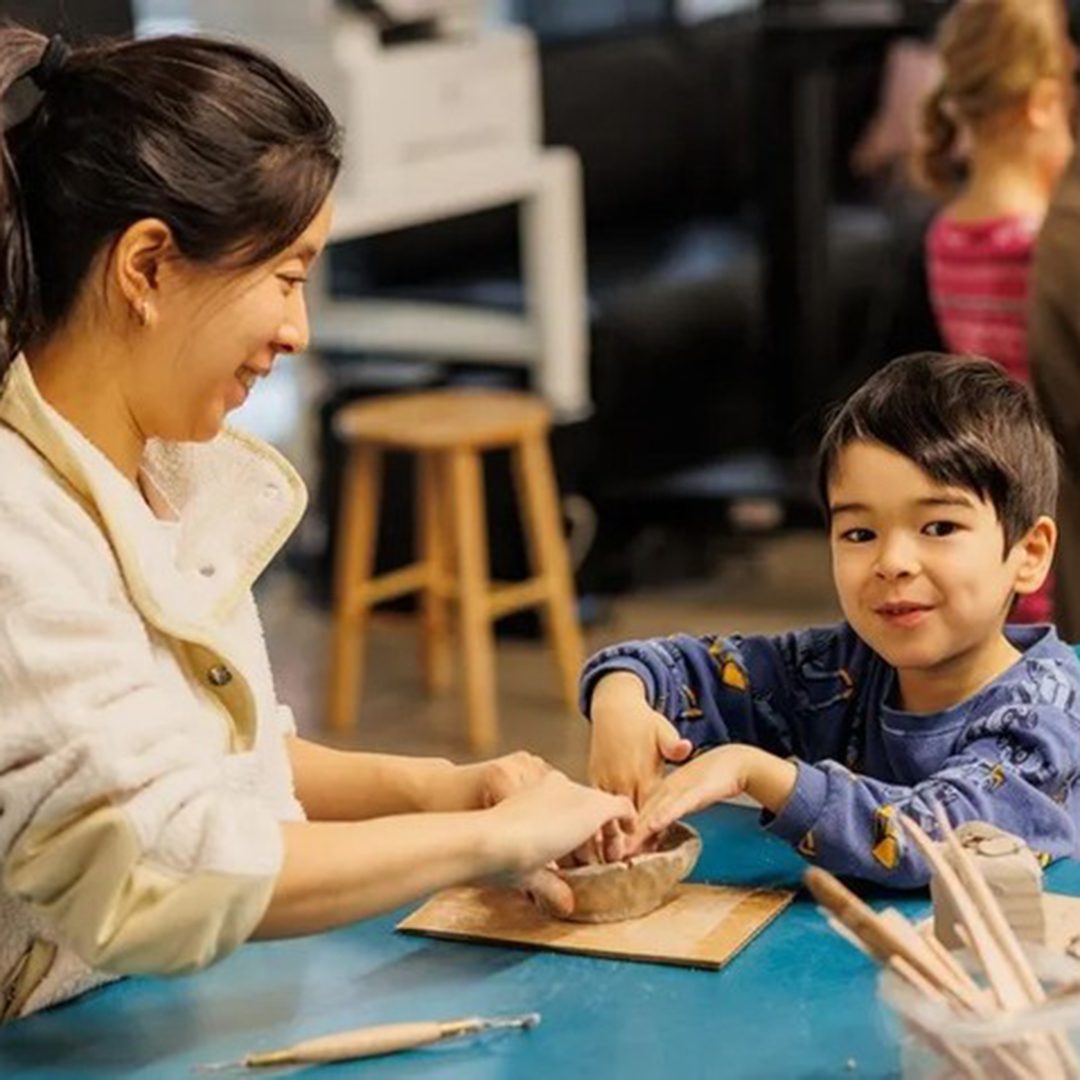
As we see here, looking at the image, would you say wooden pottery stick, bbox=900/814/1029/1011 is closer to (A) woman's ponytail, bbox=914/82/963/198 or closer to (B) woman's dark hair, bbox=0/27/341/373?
(B) woman's dark hair, bbox=0/27/341/373

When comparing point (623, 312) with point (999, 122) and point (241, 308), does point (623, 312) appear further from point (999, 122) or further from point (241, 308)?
point (241, 308)

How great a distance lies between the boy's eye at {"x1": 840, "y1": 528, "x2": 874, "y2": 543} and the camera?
6.13ft

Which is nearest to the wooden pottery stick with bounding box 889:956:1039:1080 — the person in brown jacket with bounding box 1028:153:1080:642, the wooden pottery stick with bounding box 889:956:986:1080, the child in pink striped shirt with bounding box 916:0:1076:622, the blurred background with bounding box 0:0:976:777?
the wooden pottery stick with bounding box 889:956:986:1080

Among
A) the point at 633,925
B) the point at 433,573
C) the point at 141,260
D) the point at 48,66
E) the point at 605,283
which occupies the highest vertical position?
the point at 48,66

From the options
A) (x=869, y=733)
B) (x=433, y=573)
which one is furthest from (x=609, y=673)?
(x=433, y=573)

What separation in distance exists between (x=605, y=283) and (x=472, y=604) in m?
1.37

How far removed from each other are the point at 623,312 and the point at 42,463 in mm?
3968

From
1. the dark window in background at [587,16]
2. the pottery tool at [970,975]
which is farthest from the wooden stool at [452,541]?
the pottery tool at [970,975]

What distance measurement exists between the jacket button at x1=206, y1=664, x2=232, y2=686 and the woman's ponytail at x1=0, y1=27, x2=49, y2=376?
0.77 feet

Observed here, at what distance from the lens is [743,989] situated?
163 cm

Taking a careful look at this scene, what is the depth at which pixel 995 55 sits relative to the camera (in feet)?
11.9

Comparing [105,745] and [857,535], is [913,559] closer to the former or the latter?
[857,535]

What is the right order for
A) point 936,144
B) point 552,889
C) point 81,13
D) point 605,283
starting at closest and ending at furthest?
1. point 552,889
2. point 81,13
3. point 936,144
4. point 605,283

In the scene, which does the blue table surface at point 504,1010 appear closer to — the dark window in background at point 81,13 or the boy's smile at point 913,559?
the boy's smile at point 913,559
